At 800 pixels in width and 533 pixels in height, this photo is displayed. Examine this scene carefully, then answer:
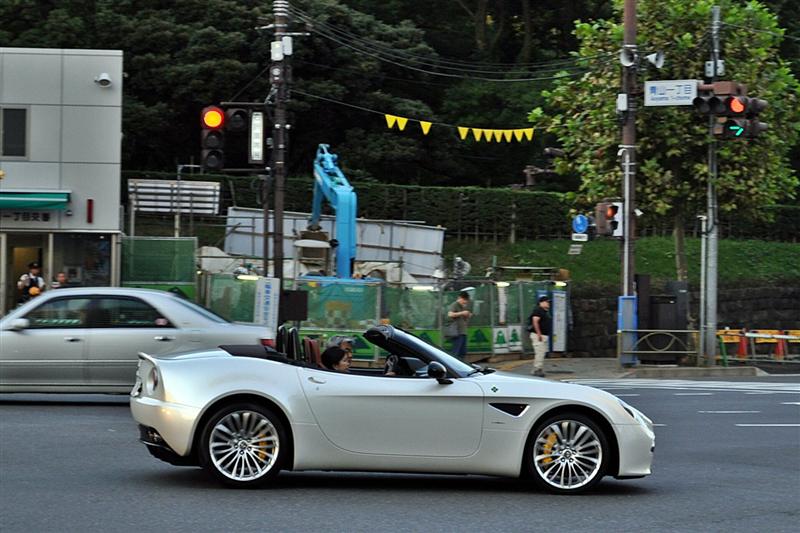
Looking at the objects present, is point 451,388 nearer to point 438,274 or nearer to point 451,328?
point 451,328

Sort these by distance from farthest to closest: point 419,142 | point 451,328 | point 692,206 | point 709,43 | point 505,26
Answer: point 505,26 → point 419,142 → point 692,206 → point 709,43 → point 451,328

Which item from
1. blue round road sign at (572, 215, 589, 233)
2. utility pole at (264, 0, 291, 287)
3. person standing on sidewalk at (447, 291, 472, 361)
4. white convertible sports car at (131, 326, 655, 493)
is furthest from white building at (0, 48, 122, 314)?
white convertible sports car at (131, 326, 655, 493)

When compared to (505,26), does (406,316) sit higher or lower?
lower

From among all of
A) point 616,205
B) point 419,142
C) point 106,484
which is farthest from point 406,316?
point 419,142

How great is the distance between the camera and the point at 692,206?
33.2 metres

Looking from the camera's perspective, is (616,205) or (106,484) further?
(616,205)

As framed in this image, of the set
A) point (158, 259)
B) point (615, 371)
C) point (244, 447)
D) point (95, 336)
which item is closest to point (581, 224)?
point (615, 371)

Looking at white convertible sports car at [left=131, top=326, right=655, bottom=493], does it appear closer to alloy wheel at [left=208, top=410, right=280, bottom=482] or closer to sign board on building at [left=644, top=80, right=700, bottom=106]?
alloy wheel at [left=208, top=410, right=280, bottom=482]

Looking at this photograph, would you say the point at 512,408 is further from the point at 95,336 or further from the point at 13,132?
the point at 13,132

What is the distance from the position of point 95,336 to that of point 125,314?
46cm

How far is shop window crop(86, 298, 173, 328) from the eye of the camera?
15725 millimetres

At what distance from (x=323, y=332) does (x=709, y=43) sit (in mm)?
11853

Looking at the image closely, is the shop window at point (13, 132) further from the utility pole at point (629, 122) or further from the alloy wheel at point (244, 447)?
the alloy wheel at point (244, 447)

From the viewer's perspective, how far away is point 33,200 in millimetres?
27953
